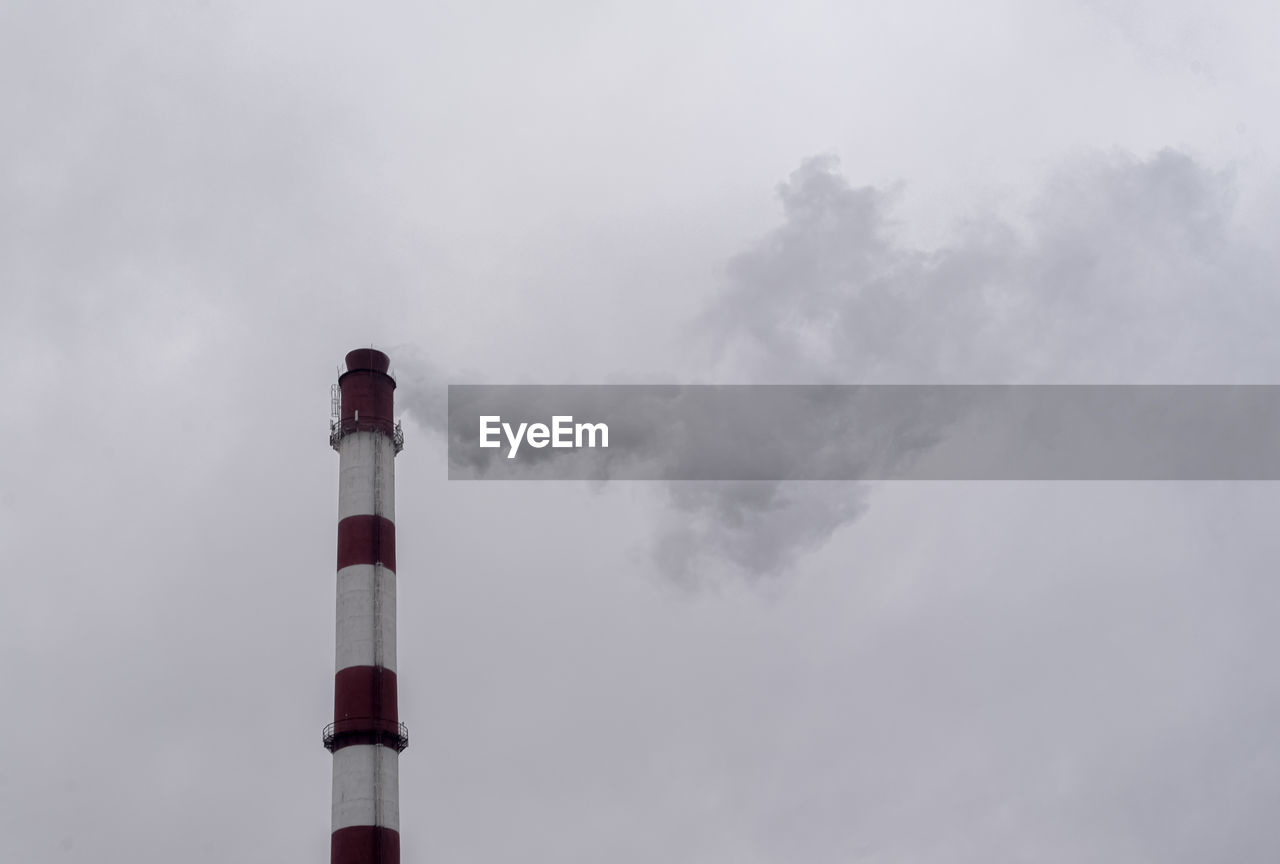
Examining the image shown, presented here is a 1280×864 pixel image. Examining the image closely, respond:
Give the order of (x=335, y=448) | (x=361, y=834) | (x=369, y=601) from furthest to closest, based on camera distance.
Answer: (x=335, y=448), (x=369, y=601), (x=361, y=834)

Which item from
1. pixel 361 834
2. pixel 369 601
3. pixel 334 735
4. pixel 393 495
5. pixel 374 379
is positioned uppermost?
pixel 374 379

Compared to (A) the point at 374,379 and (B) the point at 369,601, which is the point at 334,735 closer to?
(B) the point at 369,601

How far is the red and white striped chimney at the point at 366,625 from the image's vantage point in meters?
44.7

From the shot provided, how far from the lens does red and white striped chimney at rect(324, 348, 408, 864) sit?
44656 millimetres

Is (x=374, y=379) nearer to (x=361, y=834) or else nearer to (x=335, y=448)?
(x=335, y=448)

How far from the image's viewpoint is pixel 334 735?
45719 millimetres

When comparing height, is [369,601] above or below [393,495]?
below

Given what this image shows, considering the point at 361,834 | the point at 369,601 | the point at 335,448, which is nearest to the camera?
the point at 361,834

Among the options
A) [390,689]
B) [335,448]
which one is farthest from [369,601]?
[335,448]

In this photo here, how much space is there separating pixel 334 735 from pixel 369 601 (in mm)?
4800

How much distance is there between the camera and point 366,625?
47.2m

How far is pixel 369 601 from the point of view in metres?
47.6

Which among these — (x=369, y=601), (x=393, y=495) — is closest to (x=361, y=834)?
(x=369, y=601)

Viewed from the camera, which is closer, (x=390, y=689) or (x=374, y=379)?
(x=390, y=689)
